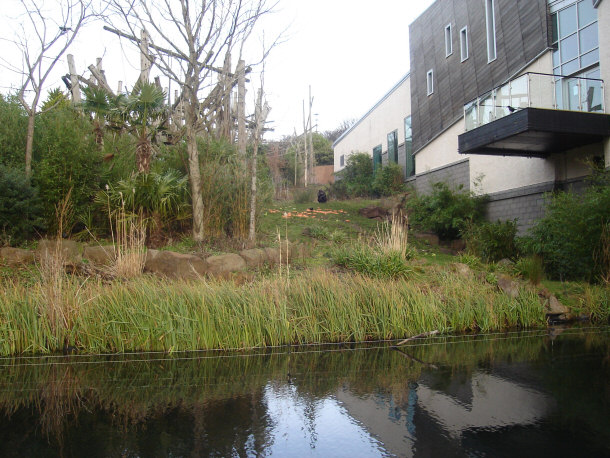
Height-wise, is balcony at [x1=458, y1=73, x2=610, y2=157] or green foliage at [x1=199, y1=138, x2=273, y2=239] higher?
balcony at [x1=458, y1=73, x2=610, y2=157]

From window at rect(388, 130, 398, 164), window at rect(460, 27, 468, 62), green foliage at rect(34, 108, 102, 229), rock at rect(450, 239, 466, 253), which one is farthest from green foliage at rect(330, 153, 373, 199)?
green foliage at rect(34, 108, 102, 229)

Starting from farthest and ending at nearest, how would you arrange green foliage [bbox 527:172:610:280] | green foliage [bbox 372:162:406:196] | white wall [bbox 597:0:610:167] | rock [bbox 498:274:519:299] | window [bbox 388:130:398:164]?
window [bbox 388:130:398:164], green foliage [bbox 372:162:406:196], white wall [bbox 597:0:610:167], green foliage [bbox 527:172:610:280], rock [bbox 498:274:519:299]

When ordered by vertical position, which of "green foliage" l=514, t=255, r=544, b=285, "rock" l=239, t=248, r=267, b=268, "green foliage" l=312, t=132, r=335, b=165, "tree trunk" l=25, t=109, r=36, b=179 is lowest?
"green foliage" l=514, t=255, r=544, b=285

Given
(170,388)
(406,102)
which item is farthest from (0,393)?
(406,102)

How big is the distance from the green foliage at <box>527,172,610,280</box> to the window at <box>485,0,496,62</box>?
6.23 metres

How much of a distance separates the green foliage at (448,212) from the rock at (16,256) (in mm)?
10509

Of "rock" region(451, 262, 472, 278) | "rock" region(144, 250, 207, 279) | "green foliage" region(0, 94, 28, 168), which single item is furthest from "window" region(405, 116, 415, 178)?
"green foliage" region(0, 94, 28, 168)

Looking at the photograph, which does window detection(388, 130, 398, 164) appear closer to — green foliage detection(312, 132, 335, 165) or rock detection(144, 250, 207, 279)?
rock detection(144, 250, 207, 279)

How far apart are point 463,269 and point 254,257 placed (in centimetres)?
385

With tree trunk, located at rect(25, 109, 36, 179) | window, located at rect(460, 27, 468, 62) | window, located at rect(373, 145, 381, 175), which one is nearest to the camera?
tree trunk, located at rect(25, 109, 36, 179)

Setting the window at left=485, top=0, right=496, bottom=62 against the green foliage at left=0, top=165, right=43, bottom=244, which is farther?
the window at left=485, top=0, right=496, bottom=62

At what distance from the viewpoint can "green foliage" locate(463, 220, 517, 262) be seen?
37.2 feet

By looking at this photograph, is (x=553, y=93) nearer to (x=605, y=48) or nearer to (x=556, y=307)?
(x=605, y=48)

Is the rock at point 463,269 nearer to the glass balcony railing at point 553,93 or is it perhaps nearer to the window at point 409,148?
the glass balcony railing at point 553,93
